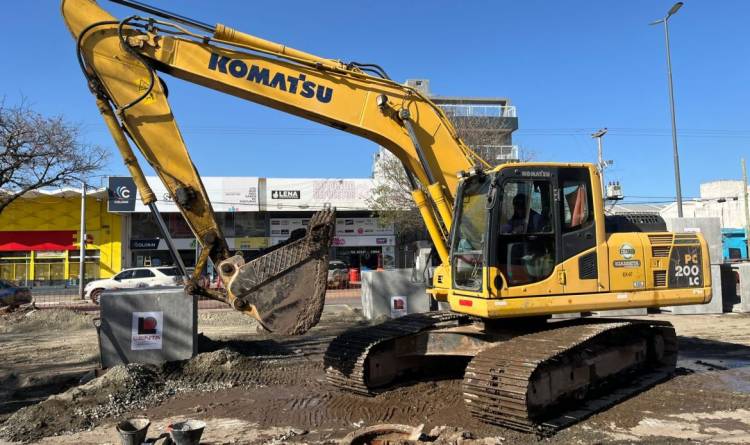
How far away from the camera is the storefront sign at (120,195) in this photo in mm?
34344

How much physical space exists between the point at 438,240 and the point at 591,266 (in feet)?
6.01

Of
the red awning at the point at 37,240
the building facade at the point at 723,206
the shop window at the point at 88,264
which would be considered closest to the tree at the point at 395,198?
the shop window at the point at 88,264

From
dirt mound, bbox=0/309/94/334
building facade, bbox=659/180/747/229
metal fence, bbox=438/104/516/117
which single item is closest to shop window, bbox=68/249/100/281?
dirt mound, bbox=0/309/94/334

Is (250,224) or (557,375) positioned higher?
(250,224)

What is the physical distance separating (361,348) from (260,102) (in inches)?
131

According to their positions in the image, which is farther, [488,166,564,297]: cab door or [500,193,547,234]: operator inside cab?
[500,193,547,234]: operator inside cab

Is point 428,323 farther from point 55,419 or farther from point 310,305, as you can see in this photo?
point 55,419

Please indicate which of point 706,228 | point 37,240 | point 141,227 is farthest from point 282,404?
point 37,240

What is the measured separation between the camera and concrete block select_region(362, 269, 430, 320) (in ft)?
48.2

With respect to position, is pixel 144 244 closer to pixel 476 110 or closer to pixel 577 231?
pixel 476 110

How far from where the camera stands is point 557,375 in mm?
5934

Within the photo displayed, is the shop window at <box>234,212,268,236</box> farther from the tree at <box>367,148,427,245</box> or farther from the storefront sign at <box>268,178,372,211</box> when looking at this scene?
the tree at <box>367,148,427,245</box>

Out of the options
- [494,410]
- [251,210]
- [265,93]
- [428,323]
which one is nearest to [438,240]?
[428,323]

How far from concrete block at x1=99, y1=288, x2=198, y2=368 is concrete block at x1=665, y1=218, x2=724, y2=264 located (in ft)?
46.3
